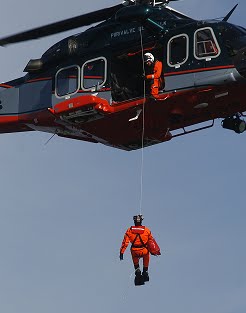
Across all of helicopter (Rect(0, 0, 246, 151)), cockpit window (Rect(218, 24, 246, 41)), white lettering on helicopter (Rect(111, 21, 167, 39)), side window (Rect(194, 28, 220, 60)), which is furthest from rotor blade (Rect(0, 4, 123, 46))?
cockpit window (Rect(218, 24, 246, 41))

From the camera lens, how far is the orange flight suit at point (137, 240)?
21219 mm

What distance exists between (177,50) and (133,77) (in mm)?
1909

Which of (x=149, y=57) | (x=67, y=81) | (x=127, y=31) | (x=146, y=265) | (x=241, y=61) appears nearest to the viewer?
(x=241, y=61)

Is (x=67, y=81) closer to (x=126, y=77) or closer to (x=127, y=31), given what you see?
(x=126, y=77)

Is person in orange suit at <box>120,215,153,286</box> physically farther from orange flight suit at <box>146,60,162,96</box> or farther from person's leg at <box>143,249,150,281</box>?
orange flight suit at <box>146,60,162,96</box>

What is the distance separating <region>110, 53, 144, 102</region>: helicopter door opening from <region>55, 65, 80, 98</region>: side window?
100 cm

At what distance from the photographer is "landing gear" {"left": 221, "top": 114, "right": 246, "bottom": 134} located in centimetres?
2133

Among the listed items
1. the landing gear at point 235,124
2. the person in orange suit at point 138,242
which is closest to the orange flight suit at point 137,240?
the person in orange suit at point 138,242

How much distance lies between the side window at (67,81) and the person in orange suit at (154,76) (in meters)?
2.11

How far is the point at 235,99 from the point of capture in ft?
68.3

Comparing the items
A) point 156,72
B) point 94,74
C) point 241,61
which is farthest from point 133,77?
point 241,61

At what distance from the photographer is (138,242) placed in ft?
69.9

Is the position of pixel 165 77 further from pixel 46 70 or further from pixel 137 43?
pixel 46 70

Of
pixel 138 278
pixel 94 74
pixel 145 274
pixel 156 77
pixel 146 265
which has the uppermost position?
pixel 94 74
